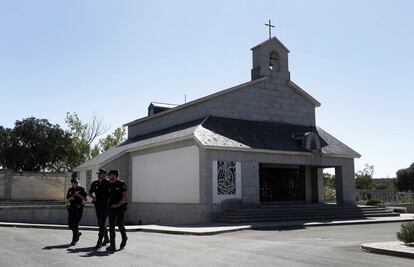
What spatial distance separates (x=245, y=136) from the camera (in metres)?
24.6

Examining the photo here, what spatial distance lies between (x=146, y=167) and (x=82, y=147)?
3145 cm

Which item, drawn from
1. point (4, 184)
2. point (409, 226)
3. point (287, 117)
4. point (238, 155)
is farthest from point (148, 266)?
point (4, 184)

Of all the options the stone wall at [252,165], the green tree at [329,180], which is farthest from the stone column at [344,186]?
the green tree at [329,180]

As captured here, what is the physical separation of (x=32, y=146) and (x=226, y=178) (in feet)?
120

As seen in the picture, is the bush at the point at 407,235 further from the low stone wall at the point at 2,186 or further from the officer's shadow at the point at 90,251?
the low stone wall at the point at 2,186

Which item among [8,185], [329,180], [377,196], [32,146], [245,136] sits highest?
[32,146]

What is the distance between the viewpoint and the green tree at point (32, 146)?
2053 inches

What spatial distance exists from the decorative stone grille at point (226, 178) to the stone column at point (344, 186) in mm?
7853

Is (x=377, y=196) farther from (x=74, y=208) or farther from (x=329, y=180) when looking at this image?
(x=74, y=208)

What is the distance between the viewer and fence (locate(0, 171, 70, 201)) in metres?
39.8

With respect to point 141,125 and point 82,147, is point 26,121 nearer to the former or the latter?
point 82,147

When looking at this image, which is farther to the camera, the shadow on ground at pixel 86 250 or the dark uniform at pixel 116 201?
the dark uniform at pixel 116 201

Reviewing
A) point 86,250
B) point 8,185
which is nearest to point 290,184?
point 86,250

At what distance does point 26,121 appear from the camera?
177 feet
